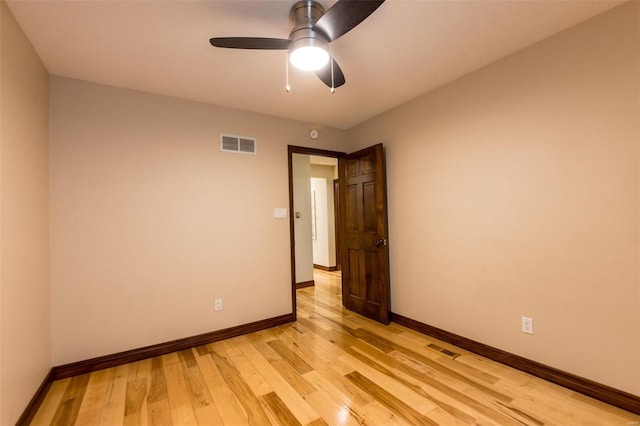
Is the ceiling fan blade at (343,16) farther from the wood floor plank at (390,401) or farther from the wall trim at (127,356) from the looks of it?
the wall trim at (127,356)

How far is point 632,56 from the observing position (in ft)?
5.51

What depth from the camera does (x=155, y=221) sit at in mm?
2613

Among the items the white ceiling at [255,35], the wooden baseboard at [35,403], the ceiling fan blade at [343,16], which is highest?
the white ceiling at [255,35]

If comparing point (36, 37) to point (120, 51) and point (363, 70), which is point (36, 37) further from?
point (363, 70)

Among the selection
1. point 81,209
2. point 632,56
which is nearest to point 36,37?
point 81,209

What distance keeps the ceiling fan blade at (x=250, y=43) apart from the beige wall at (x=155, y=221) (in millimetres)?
1496

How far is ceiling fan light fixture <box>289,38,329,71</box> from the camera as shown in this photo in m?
1.57

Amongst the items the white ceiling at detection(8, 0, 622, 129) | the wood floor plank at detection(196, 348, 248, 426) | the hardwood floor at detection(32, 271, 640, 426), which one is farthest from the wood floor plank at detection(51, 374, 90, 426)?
the white ceiling at detection(8, 0, 622, 129)

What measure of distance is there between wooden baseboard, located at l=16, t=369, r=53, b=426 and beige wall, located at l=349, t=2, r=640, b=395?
3.15m

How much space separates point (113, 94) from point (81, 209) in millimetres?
1053

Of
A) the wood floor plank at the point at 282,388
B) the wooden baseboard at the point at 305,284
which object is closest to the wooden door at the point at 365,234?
the wooden baseboard at the point at 305,284

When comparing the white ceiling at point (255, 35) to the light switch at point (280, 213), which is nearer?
the white ceiling at point (255, 35)

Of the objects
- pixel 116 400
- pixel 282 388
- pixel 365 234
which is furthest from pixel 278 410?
pixel 365 234

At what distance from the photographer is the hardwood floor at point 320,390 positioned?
1694mm
